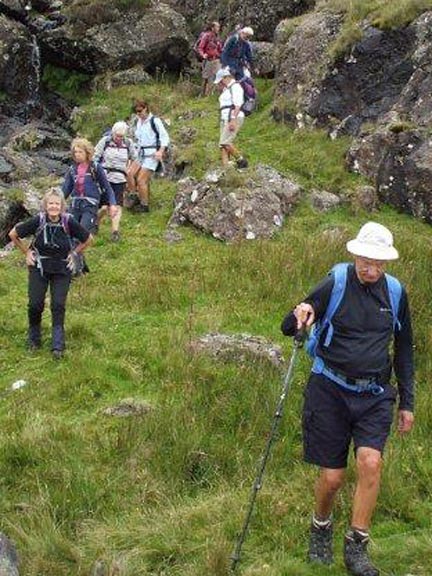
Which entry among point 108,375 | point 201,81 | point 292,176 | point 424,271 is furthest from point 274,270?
point 201,81

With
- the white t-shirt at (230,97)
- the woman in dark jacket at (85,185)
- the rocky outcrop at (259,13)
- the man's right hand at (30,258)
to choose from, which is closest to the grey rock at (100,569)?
the man's right hand at (30,258)

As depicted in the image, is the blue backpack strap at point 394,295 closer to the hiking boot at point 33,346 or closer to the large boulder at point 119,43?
the hiking boot at point 33,346

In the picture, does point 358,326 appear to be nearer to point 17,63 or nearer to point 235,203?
point 235,203

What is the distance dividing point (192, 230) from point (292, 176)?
310 cm

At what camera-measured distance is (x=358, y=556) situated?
5.71 m

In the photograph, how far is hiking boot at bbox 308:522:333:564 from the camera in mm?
5969

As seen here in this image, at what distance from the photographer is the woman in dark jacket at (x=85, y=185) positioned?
41.7 ft

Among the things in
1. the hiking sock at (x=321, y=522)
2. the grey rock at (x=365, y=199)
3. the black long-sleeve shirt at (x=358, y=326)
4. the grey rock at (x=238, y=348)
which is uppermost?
the black long-sleeve shirt at (x=358, y=326)

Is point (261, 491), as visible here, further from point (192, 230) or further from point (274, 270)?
point (192, 230)

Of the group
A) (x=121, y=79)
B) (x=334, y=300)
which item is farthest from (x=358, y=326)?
(x=121, y=79)

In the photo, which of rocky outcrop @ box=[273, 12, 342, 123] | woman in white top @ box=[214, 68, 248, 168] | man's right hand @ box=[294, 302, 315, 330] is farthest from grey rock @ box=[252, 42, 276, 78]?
man's right hand @ box=[294, 302, 315, 330]

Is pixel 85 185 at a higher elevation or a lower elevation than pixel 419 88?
lower

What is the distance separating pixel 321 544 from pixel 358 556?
0.36 meters

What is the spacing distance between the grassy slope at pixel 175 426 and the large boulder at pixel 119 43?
40.3ft
